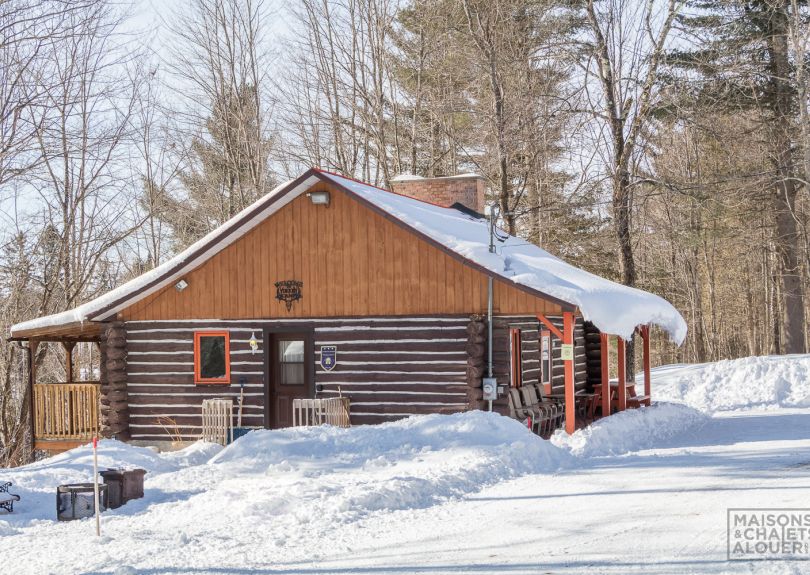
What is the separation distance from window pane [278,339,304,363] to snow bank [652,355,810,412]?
10853 millimetres

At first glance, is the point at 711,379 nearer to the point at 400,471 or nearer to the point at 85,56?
the point at 400,471

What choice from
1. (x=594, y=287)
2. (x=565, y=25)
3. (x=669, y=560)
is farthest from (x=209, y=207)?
(x=669, y=560)

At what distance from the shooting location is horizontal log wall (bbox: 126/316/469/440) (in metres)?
17.3

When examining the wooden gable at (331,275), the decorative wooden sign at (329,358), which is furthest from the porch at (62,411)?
the decorative wooden sign at (329,358)

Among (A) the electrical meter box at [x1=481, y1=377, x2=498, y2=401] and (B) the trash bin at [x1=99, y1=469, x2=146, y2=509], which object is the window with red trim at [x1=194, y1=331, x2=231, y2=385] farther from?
(B) the trash bin at [x1=99, y1=469, x2=146, y2=509]

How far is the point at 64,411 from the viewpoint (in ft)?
63.6

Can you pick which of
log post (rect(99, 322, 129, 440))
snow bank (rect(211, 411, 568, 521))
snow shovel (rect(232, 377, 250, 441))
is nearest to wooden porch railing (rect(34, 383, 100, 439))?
log post (rect(99, 322, 129, 440))

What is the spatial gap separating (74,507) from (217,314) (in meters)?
7.88

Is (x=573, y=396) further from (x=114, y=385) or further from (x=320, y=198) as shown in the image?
(x=114, y=385)

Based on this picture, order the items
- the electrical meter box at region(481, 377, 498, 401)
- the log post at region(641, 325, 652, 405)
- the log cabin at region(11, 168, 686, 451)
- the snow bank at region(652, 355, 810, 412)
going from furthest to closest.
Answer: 1. the snow bank at region(652, 355, 810, 412)
2. the log post at region(641, 325, 652, 405)
3. the log cabin at region(11, 168, 686, 451)
4. the electrical meter box at region(481, 377, 498, 401)

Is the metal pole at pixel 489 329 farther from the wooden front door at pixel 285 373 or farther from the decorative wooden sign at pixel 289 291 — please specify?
the decorative wooden sign at pixel 289 291

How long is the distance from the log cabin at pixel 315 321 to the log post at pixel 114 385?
3 centimetres

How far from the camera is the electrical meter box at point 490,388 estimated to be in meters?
16.5

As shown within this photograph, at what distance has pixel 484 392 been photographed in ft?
54.4
